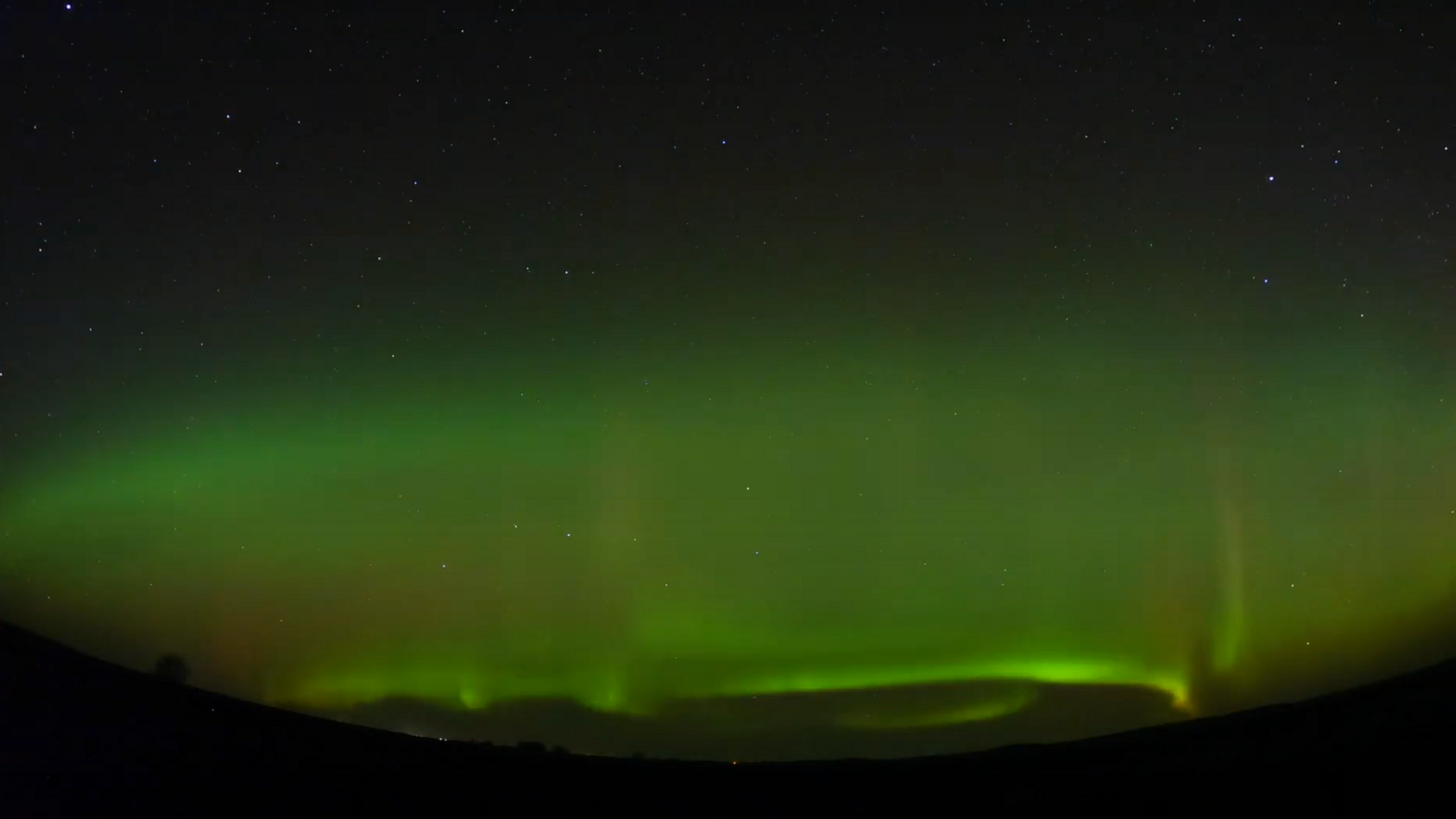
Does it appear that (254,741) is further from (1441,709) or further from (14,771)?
(1441,709)

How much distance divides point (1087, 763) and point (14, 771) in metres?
2.56

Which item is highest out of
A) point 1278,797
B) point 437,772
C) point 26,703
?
point 26,703

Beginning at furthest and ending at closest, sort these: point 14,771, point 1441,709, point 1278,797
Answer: point 14,771 → point 1441,709 → point 1278,797

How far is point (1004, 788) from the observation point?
2041mm

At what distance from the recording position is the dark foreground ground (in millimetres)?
1938

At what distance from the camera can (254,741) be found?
7.40 feet

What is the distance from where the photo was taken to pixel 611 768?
2289 millimetres

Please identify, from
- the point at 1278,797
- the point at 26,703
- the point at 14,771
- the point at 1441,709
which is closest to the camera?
the point at 1278,797

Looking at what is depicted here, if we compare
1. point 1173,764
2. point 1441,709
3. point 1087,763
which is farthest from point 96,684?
point 1441,709

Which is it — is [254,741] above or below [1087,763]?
above

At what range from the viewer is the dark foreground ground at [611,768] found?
6.36ft

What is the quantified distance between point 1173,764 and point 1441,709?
60 cm

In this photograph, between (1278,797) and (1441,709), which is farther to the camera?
(1441,709)

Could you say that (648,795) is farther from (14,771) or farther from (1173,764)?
(14,771)
